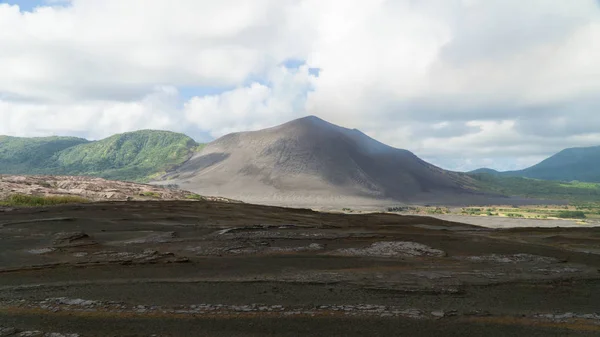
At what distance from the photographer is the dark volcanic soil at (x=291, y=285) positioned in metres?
7.65

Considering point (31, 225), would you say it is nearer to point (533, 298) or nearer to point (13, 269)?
point (13, 269)

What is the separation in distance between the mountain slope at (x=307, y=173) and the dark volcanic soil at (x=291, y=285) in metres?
113

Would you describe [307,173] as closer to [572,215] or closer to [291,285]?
[572,215]

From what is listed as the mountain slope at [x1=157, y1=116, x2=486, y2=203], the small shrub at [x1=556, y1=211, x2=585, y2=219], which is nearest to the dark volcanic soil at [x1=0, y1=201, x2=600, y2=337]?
the small shrub at [x1=556, y1=211, x2=585, y2=219]

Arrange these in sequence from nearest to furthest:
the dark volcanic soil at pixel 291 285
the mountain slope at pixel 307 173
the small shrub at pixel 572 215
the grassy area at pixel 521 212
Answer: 1. the dark volcanic soil at pixel 291 285
2. the grassy area at pixel 521 212
3. the small shrub at pixel 572 215
4. the mountain slope at pixel 307 173

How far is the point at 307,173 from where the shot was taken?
163 m

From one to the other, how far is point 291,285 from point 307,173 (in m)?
153

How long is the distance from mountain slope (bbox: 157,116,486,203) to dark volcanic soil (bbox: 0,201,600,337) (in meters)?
113

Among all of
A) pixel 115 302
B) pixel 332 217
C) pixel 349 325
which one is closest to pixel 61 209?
pixel 332 217

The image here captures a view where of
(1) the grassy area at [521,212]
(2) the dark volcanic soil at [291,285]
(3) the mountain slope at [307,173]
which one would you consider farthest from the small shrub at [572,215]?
(2) the dark volcanic soil at [291,285]

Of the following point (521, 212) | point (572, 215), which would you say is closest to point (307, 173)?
point (521, 212)

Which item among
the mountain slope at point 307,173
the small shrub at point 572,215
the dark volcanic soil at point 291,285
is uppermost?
the mountain slope at point 307,173

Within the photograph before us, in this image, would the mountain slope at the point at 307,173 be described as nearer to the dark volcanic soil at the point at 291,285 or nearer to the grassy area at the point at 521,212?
the grassy area at the point at 521,212

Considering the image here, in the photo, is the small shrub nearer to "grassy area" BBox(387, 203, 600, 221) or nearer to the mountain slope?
"grassy area" BBox(387, 203, 600, 221)
